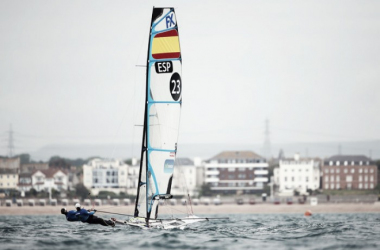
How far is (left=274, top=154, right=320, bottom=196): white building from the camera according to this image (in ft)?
608

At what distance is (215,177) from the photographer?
190500 millimetres

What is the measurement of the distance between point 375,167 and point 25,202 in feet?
280

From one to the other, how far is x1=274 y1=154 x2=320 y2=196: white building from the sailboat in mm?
139610

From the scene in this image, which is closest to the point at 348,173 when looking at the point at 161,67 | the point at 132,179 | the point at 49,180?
the point at 132,179

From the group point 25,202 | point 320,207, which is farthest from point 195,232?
point 25,202

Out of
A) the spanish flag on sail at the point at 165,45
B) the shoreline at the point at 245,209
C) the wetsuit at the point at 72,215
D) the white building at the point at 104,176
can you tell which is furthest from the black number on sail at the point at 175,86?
the white building at the point at 104,176

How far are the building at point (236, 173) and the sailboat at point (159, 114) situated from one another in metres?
139

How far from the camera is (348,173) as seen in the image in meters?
182

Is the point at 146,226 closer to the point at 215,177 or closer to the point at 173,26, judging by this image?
the point at 173,26

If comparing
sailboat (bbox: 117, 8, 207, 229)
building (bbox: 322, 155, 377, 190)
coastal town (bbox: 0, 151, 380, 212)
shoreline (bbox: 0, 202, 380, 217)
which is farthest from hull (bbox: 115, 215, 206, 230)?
building (bbox: 322, 155, 377, 190)

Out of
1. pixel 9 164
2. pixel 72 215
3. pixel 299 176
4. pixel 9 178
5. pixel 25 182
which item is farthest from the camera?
pixel 9 164

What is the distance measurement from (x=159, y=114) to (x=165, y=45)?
3773 millimetres

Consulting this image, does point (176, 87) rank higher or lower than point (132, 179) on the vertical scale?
higher

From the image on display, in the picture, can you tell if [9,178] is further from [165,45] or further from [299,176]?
[165,45]
